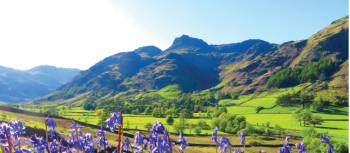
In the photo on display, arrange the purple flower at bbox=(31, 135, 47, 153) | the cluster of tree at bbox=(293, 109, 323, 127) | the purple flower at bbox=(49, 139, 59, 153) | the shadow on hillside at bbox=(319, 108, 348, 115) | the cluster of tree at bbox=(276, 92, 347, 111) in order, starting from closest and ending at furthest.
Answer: the purple flower at bbox=(31, 135, 47, 153), the purple flower at bbox=(49, 139, 59, 153), the cluster of tree at bbox=(293, 109, 323, 127), the shadow on hillside at bbox=(319, 108, 348, 115), the cluster of tree at bbox=(276, 92, 347, 111)

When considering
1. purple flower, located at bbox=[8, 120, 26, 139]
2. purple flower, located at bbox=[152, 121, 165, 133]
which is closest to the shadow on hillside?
purple flower, located at bbox=[152, 121, 165, 133]

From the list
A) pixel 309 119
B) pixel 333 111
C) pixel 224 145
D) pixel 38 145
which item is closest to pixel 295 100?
pixel 333 111

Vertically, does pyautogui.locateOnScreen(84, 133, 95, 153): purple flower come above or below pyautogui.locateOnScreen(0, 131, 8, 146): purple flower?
below

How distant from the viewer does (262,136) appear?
12050 cm

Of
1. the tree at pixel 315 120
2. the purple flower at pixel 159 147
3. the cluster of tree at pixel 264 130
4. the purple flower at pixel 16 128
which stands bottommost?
the cluster of tree at pixel 264 130

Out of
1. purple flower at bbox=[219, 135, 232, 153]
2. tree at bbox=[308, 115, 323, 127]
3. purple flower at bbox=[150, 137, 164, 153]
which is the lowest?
tree at bbox=[308, 115, 323, 127]

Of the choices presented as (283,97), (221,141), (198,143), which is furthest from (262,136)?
(221,141)

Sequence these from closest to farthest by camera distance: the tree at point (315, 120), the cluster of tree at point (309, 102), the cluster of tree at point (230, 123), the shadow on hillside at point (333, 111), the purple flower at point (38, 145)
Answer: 1. the purple flower at point (38, 145)
2. the cluster of tree at point (230, 123)
3. the tree at point (315, 120)
4. the shadow on hillside at point (333, 111)
5. the cluster of tree at point (309, 102)

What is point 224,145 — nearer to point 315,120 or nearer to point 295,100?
point 315,120

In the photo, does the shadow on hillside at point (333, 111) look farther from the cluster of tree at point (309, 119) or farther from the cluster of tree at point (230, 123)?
the cluster of tree at point (230, 123)

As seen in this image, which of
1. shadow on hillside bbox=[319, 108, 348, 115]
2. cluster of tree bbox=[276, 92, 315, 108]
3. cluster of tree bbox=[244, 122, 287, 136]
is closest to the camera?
cluster of tree bbox=[244, 122, 287, 136]

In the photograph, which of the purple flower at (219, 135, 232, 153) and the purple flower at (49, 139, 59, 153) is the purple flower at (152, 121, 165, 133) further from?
the purple flower at (219, 135, 232, 153)

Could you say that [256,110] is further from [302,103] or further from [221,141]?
[221,141]

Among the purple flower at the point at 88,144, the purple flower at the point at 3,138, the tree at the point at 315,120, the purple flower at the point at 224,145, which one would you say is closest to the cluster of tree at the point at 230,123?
the tree at the point at 315,120
